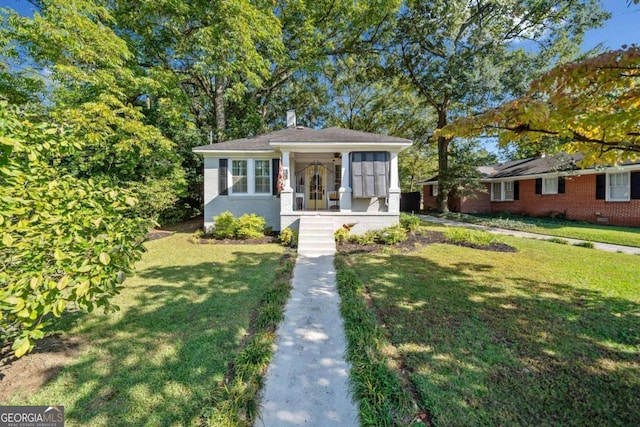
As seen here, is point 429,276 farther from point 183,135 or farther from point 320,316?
point 183,135

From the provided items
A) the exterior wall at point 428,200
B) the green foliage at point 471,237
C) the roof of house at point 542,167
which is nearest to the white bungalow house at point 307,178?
the green foliage at point 471,237

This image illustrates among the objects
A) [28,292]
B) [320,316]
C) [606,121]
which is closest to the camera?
[28,292]

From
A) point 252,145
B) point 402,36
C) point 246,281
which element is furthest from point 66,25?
point 402,36

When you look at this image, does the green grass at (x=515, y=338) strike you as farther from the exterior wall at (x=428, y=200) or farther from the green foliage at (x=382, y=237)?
the exterior wall at (x=428, y=200)

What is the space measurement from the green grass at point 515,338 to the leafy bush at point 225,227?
17.6 feet

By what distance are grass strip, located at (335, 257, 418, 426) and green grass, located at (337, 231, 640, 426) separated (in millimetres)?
85

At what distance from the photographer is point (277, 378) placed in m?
2.65

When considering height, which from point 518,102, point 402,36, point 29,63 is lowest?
point 518,102

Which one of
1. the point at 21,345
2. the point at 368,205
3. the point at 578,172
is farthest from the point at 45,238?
the point at 578,172

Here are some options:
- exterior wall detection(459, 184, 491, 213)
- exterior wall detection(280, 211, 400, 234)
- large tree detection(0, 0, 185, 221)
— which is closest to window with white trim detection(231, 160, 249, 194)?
exterior wall detection(280, 211, 400, 234)

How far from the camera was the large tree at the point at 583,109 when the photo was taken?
233 cm

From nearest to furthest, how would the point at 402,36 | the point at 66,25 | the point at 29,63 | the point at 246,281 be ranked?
the point at 246,281
the point at 66,25
the point at 29,63
the point at 402,36

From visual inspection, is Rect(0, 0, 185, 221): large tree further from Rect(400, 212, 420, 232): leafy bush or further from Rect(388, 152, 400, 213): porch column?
Rect(400, 212, 420, 232): leafy bush

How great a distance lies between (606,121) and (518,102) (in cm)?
77
